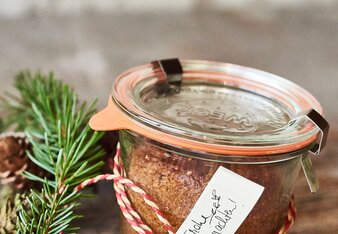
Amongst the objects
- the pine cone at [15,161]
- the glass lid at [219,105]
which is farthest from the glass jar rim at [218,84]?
the pine cone at [15,161]

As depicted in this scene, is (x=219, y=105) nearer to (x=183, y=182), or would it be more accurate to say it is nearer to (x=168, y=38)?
(x=183, y=182)

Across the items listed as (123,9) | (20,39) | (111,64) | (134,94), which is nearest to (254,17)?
(123,9)

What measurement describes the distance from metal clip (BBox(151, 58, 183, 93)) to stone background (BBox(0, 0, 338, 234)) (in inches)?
8.7

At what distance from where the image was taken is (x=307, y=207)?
1.72ft

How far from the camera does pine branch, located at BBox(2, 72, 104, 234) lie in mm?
422

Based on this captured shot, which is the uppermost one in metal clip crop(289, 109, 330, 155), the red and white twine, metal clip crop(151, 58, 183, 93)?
metal clip crop(289, 109, 330, 155)

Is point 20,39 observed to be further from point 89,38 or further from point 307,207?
point 307,207

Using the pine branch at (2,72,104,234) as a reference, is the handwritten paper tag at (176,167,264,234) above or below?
above

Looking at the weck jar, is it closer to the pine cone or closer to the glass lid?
the glass lid

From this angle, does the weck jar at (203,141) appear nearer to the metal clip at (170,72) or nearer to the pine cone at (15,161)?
the metal clip at (170,72)

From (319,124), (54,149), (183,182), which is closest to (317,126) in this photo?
(319,124)

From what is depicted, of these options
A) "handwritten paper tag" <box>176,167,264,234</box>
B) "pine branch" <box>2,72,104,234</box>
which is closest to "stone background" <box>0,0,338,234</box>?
"pine branch" <box>2,72,104,234</box>

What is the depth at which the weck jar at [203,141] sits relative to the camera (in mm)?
363

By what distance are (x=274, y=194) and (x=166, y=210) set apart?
89mm
